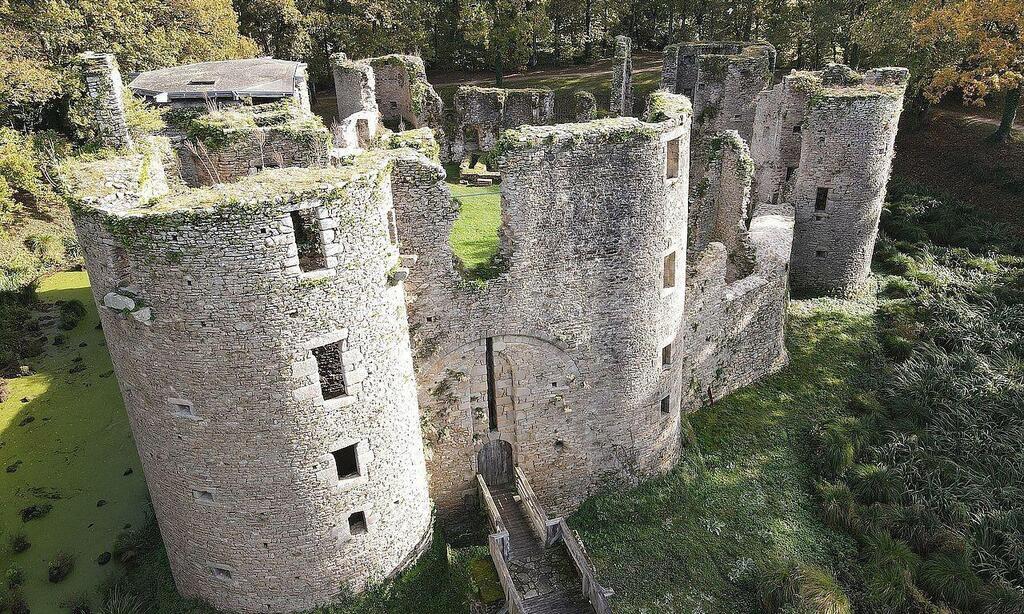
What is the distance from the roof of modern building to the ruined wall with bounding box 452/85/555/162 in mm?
6491

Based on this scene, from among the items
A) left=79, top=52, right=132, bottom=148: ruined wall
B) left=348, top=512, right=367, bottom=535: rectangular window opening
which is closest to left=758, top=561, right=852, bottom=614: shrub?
left=348, top=512, right=367, bottom=535: rectangular window opening

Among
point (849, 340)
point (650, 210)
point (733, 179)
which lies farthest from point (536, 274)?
point (849, 340)

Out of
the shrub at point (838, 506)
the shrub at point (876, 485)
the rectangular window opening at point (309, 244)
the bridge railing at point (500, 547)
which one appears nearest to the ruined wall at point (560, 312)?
the bridge railing at point (500, 547)

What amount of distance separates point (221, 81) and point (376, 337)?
61.2ft

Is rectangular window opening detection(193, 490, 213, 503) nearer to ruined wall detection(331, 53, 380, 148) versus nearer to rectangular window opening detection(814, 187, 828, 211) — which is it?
ruined wall detection(331, 53, 380, 148)

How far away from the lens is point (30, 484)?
19219 millimetres

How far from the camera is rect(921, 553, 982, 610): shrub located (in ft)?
47.7

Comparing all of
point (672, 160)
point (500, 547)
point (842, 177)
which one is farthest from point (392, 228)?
point (842, 177)

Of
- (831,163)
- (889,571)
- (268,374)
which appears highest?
(268,374)

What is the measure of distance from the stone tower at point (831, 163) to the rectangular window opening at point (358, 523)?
788 inches

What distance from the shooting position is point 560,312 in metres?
14.8

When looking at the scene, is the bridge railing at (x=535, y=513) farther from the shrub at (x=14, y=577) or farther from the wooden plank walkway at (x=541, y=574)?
the shrub at (x=14, y=577)

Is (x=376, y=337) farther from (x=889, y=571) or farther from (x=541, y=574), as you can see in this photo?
(x=889, y=571)

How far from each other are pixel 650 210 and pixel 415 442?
672 centimetres
